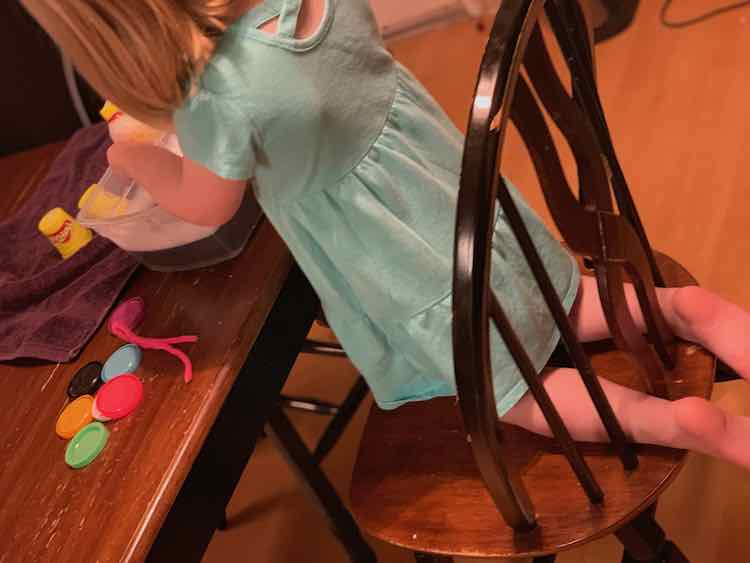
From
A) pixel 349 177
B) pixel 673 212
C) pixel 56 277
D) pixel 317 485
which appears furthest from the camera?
pixel 673 212

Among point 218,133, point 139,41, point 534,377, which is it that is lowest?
point 534,377

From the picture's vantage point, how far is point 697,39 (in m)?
2.09

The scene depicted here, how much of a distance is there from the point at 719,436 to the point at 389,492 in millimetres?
380

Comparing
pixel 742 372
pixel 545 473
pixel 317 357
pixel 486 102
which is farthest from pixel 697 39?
pixel 486 102

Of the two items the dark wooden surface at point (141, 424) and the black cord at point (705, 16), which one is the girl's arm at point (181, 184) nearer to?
the dark wooden surface at point (141, 424)

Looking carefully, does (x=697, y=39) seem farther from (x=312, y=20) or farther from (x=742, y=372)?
(x=312, y=20)

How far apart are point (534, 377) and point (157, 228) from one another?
50cm

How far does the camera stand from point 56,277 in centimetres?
104

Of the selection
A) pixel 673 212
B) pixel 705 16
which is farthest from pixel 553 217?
pixel 705 16

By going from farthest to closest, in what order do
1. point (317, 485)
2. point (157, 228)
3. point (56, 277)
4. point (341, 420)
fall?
point (341, 420) → point (317, 485) → point (56, 277) → point (157, 228)

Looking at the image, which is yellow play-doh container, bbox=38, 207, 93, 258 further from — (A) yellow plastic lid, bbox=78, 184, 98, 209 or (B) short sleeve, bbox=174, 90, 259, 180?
(B) short sleeve, bbox=174, 90, 259, 180

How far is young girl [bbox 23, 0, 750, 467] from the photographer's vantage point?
72 centimetres

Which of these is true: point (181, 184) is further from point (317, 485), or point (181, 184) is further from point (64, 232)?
point (317, 485)

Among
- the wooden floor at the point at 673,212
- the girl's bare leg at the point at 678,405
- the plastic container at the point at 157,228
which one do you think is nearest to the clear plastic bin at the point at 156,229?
the plastic container at the point at 157,228
